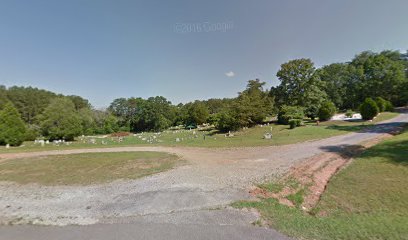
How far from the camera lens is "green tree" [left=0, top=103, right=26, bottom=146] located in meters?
25.3

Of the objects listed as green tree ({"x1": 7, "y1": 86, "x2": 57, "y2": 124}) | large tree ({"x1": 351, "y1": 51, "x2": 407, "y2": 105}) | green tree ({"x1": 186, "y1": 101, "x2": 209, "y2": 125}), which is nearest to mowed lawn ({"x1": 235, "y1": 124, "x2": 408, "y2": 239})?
large tree ({"x1": 351, "y1": 51, "x2": 407, "y2": 105})

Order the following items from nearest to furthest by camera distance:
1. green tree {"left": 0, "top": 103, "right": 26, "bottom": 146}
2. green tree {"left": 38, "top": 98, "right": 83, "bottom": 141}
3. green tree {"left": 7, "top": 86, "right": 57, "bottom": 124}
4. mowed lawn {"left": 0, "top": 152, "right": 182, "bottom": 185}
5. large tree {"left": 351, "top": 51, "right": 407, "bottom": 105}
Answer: mowed lawn {"left": 0, "top": 152, "right": 182, "bottom": 185} < green tree {"left": 0, "top": 103, "right": 26, "bottom": 146} < green tree {"left": 38, "top": 98, "right": 83, "bottom": 141} < large tree {"left": 351, "top": 51, "right": 407, "bottom": 105} < green tree {"left": 7, "top": 86, "right": 57, "bottom": 124}

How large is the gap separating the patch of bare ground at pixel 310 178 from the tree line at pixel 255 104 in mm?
16119

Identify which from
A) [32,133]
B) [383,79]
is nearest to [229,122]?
[32,133]

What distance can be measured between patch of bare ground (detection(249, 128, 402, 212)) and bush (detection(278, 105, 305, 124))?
16.4 metres

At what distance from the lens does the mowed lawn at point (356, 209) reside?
4809 millimetres

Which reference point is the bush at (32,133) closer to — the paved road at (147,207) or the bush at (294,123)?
the paved road at (147,207)

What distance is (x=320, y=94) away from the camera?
34469 millimetres

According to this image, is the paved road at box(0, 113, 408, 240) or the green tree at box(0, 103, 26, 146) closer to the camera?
the paved road at box(0, 113, 408, 240)

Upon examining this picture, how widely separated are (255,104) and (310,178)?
81.8ft

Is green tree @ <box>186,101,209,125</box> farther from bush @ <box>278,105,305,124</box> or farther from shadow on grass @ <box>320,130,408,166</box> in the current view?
shadow on grass @ <box>320,130,408,166</box>

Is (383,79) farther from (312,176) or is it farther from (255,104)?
(312,176)

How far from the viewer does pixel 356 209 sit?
6121 millimetres

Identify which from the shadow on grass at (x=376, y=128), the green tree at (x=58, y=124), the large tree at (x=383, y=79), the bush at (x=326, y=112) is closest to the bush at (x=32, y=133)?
the green tree at (x=58, y=124)
